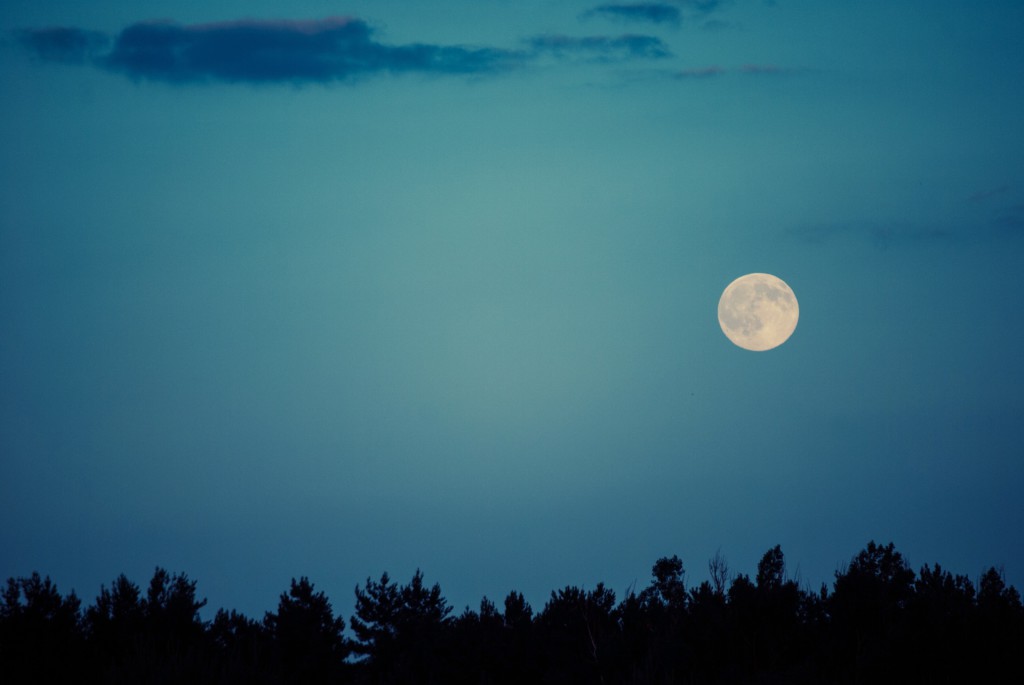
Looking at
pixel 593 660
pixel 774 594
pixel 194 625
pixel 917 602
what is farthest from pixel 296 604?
pixel 917 602

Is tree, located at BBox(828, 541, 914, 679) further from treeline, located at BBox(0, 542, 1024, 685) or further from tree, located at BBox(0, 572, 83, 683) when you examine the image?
tree, located at BBox(0, 572, 83, 683)

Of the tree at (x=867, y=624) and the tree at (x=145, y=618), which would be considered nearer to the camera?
the tree at (x=867, y=624)

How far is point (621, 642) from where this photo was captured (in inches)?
1639

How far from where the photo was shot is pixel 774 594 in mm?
40094

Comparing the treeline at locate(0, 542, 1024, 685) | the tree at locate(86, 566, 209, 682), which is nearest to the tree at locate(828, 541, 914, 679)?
the treeline at locate(0, 542, 1024, 685)

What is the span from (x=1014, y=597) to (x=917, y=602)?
19.5 feet

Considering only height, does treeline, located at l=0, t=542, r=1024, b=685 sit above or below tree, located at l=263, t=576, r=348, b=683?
below

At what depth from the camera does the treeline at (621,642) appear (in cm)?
3066

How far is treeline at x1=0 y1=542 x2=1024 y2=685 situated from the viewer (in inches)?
1207

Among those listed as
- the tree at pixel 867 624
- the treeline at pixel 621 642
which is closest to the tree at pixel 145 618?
the treeline at pixel 621 642

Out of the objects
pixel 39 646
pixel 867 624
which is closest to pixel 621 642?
pixel 867 624

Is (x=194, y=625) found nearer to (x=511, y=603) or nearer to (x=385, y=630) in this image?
(x=511, y=603)

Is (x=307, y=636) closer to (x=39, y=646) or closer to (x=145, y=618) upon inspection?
(x=145, y=618)

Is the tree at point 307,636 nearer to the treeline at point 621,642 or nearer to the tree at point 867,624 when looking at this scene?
the treeline at point 621,642
